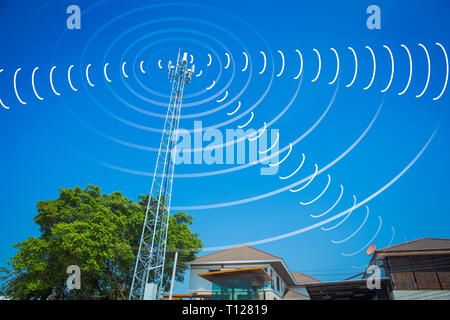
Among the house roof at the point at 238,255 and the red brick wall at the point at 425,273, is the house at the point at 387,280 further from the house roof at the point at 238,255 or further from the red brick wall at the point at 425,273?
the house roof at the point at 238,255

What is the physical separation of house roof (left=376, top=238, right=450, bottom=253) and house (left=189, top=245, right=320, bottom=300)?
714 centimetres

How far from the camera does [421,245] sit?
21.0m

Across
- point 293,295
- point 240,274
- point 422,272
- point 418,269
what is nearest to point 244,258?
point 240,274

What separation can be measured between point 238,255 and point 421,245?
552 inches

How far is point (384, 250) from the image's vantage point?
21.0 m

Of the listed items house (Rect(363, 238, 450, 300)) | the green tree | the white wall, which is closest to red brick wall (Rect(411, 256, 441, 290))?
house (Rect(363, 238, 450, 300))

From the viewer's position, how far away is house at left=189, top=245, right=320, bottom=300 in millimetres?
19391

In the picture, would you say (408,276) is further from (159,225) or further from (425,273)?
(159,225)

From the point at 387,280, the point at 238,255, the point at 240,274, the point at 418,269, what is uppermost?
the point at 238,255

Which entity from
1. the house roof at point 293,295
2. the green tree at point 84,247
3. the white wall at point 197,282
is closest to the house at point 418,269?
the house roof at point 293,295

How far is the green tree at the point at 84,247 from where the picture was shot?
22125 mm
